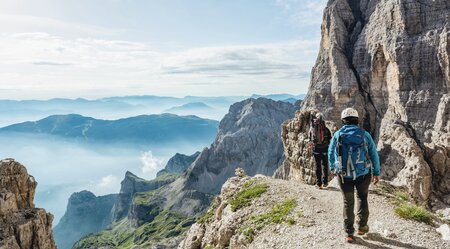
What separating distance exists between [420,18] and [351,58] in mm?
19951

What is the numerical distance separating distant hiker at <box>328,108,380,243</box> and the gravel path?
101 cm

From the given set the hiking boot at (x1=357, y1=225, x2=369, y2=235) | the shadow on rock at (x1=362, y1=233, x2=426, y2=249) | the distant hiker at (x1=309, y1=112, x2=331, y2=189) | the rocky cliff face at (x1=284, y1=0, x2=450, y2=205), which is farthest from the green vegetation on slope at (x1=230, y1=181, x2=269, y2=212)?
the rocky cliff face at (x1=284, y1=0, x2=450, y2=205)

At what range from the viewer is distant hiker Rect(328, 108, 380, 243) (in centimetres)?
1245

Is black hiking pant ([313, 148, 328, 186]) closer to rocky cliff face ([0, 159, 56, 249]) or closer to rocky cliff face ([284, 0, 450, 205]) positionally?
rocky cliff face ([284, 0, 450, 205])

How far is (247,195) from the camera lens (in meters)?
22.0

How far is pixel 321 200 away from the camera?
18328 millimetres

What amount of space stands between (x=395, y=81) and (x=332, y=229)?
74.0 meters

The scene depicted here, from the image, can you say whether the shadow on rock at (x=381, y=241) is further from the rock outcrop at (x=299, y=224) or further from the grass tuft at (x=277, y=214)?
the grass tuft at (x=277, y=214)

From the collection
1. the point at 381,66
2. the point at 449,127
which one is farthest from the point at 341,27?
the point at 449,127

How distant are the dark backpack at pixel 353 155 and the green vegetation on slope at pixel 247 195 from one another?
31.3 ft

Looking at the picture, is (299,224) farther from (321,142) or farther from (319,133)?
(319,133)

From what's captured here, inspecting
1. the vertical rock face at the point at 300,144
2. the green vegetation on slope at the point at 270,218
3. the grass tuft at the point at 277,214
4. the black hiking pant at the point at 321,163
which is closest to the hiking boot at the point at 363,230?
the green vegetation on slope at the point at 270,218

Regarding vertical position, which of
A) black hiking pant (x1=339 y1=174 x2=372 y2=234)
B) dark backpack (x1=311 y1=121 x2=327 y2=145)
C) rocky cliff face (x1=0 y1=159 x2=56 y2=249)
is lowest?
rocky cliff face (x1=0 y1=159 x2=56 y2=249)

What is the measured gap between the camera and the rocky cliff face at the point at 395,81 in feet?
164
